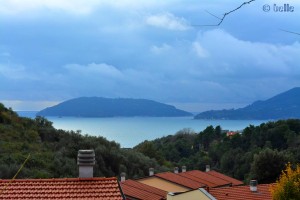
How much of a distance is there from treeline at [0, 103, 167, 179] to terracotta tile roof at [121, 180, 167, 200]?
711cm

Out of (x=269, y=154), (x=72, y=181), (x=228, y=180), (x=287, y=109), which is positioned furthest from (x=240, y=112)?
(x=72, y=181)

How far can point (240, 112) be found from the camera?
200 m

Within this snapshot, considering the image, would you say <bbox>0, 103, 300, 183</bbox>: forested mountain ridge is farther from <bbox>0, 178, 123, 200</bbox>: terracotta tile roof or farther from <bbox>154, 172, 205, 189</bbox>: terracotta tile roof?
<bbox>0, 178, 123, 200</bbox>: terracotta tile roof

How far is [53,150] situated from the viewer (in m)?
45.9

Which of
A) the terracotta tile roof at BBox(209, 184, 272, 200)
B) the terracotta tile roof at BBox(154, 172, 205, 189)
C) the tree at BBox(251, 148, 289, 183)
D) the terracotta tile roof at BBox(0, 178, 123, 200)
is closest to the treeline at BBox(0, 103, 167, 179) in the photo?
the terracotta tile roof at BBox(154, 172, 205, 189)

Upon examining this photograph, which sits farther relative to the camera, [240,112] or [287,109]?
[240,112]

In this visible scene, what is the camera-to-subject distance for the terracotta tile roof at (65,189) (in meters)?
9.22

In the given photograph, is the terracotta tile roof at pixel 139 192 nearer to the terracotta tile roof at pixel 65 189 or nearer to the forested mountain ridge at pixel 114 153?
the forested mountain ridge at pixel 114 153

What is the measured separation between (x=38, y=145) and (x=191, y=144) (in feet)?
167

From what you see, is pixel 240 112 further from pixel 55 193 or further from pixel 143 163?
pixel 55 193

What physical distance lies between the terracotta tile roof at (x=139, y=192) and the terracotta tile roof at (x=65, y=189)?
46.1 feet

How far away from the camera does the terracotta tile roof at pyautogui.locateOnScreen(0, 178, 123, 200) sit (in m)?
9.22

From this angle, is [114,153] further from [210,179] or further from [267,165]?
[267,165]

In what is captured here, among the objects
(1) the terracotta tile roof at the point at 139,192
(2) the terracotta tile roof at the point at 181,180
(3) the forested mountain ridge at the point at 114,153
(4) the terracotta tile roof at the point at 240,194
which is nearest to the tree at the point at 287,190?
(4) the terracotta tile roof at the point at 240,194
